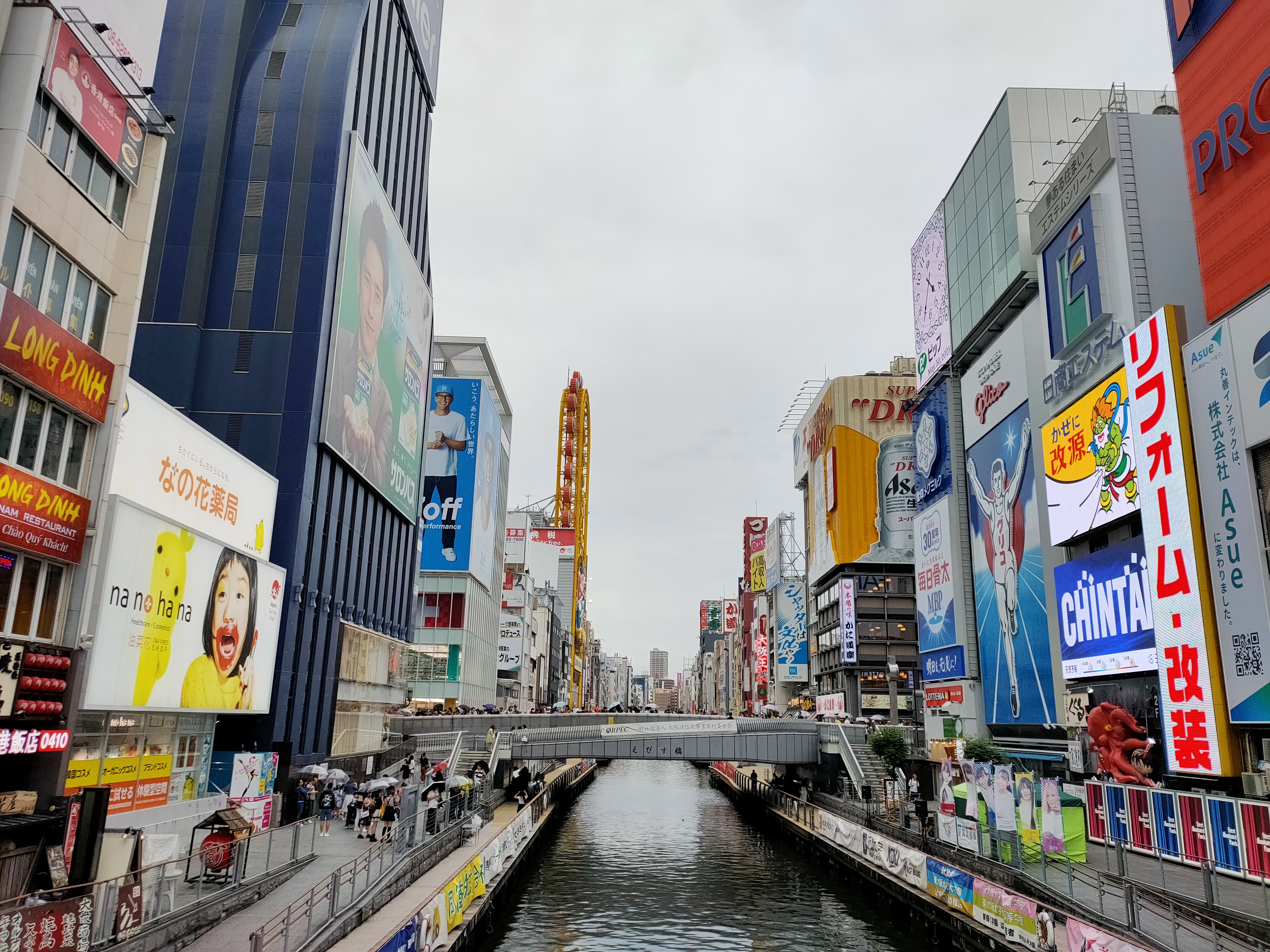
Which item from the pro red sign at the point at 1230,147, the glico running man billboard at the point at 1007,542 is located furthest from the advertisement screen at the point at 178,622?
the glico running man billboard at the point at 1007,542

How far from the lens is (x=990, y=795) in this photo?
27516mm

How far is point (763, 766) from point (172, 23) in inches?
3288

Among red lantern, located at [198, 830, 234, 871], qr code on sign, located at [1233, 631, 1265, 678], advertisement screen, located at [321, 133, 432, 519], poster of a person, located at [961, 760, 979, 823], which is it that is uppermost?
advertisement screen, located at [321, 133, 432, 519]

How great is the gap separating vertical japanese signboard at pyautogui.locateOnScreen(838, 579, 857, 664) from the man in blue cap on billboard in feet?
148

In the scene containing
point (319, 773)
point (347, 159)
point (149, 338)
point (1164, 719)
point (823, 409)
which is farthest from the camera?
point (823, 409)

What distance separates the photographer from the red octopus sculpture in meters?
32.5

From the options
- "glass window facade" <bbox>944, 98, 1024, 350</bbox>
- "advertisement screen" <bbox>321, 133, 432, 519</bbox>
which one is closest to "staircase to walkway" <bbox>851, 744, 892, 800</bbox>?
"glass window facade" <bbox>944, 98, 1024, 350</bbox>

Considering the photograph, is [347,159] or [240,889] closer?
[240,889]

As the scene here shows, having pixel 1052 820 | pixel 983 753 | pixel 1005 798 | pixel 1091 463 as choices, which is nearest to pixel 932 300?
pixel 1091 463

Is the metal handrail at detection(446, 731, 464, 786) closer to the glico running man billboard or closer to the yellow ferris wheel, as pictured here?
the glico running man billboard

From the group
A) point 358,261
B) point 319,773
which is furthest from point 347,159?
point 319,773

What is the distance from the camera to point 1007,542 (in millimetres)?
54156

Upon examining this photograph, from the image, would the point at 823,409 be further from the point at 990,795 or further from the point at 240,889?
the point at 240,889

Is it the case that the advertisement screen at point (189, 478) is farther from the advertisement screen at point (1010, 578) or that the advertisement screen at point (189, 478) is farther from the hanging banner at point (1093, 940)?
the advertisement screen at point (1010, 578)
